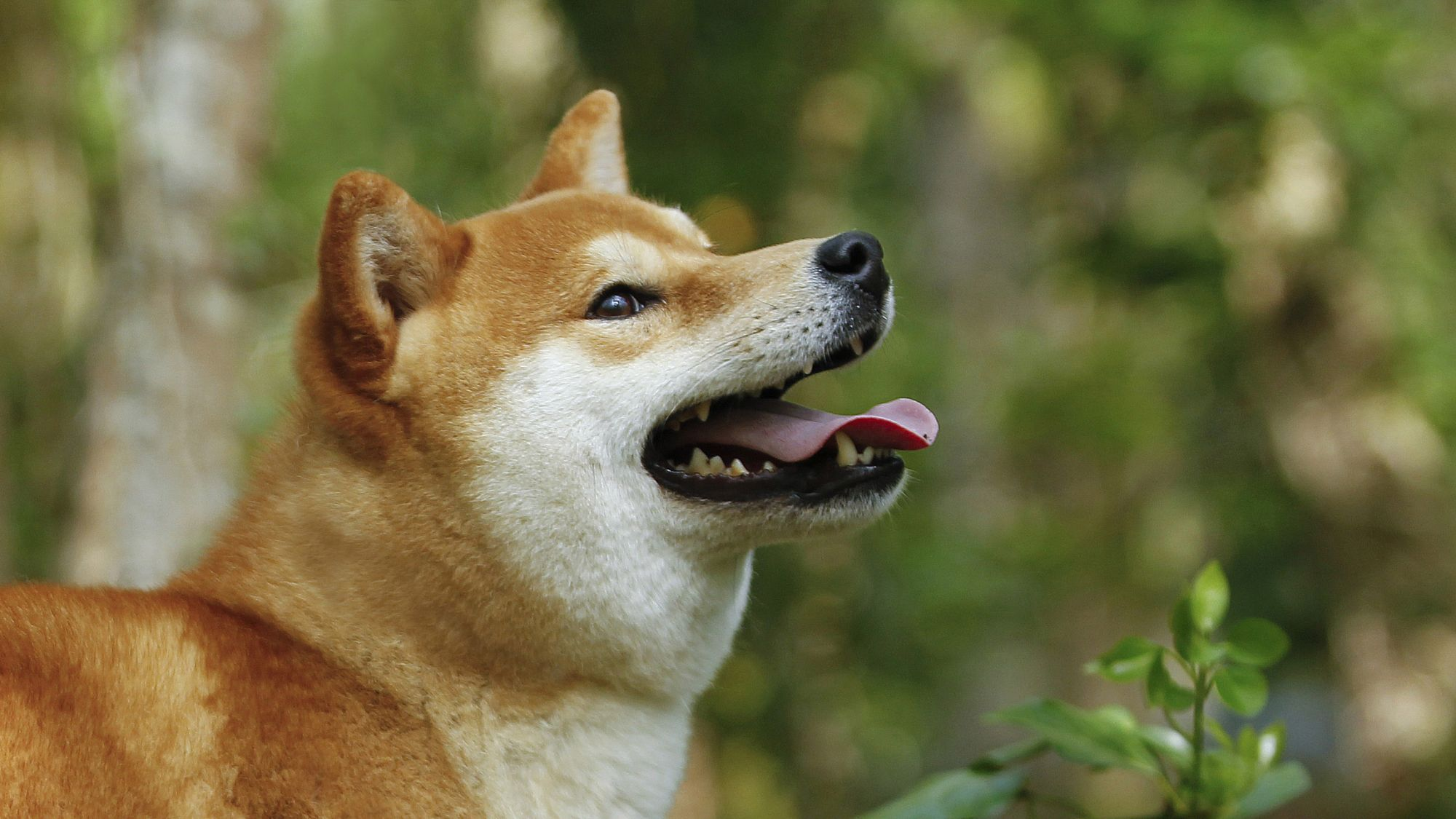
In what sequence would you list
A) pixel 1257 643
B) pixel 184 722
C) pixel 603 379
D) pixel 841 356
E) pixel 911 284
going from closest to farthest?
pixel 184 722 < pixel 1257 643 < pixel 603 379 < pixel 841 356 < pixel 911 284

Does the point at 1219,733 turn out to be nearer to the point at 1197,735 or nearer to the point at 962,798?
the point at 1197,735

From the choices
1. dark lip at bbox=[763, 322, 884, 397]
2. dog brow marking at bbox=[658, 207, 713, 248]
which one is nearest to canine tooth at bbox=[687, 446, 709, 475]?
dark lip at bbox=[763, 322, 884, 397]

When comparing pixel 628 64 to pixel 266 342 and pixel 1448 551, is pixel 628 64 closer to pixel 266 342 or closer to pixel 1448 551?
pixel 266 342

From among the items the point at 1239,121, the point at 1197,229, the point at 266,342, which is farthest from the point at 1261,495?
the point at 266,342

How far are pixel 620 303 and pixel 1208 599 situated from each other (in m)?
1.40

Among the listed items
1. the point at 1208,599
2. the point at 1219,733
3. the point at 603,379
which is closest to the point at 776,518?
the point at 603,379

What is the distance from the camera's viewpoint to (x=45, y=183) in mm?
8109

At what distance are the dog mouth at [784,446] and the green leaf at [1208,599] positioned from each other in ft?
2.15

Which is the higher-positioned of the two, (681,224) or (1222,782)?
(681,224)

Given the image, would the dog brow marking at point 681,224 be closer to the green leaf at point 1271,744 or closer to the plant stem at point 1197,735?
the plant stem at point 1197,735

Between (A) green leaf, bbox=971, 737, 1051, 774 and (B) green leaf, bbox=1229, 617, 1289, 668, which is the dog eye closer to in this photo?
(A) green leaf, bbox=971, 737, 1051, 774

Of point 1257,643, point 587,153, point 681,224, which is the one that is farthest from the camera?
point 587,153

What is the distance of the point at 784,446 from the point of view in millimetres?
2918

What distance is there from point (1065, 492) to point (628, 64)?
863cm
